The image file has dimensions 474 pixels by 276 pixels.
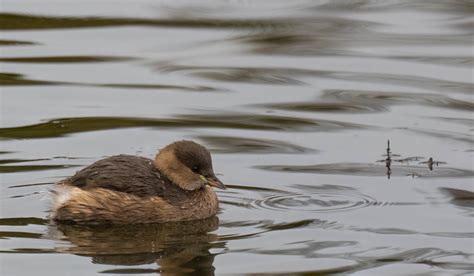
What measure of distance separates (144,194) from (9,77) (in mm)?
4443

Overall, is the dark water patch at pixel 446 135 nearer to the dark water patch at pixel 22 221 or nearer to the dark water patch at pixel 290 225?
→ the dark water patch at pixel 290 225

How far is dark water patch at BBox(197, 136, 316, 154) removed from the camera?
11852 millimetres

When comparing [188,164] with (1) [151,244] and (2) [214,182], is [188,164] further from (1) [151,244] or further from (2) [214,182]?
(1) [151,244]

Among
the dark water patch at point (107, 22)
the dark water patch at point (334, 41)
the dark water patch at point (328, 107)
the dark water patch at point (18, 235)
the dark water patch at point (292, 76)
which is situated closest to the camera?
the dark water patch at point (18, 235)

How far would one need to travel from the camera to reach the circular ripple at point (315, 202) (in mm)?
10250

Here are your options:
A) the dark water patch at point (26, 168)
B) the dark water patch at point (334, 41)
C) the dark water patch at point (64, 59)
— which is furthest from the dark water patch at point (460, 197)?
the dark water patch at point (64, 59)

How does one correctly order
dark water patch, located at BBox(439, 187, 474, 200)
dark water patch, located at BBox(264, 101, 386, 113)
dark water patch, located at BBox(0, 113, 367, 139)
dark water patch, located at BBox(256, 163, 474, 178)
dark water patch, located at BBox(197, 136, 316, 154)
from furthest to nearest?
dark water patch, located at BBox(264, 101, 386, 113), dark water patch, located at BBox(0, 113, 367, 139), dark water patch, located at BBox(197, 136, 316, 154), dark water patch, located at BBox(256, 163, 474, 178), dark water patch, located at BBox(439, 187, 474, 200)

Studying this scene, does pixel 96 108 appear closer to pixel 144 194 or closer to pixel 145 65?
pixel 145 65

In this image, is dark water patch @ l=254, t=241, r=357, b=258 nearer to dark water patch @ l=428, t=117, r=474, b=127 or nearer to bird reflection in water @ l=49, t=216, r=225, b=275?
A: bird reflection in water @ l=49, t=216, r=225, b=275

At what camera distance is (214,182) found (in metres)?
10.3

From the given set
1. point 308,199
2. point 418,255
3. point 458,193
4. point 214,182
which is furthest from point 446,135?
point 418,255

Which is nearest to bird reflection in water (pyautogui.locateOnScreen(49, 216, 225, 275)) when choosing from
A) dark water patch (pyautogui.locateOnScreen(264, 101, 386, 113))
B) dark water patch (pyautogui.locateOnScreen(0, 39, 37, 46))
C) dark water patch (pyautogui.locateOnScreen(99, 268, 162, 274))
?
dark water patch (pyautogui.locateOnScreen(99, 268, 162, 274))

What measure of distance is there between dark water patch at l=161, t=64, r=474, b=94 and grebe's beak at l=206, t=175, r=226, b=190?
4.02m

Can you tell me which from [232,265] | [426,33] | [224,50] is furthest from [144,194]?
[426,33]
